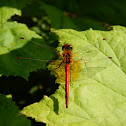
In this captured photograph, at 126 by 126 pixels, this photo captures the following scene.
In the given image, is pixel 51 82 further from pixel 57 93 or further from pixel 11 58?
pixel 57 93

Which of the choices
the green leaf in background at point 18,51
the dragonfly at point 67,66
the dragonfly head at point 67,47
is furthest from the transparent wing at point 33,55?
the dragonfly head at point 67,47

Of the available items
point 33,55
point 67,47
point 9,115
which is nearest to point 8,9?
point 33,55

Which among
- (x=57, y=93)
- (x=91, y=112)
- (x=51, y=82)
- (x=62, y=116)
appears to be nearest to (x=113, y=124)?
(x=91, y=112)

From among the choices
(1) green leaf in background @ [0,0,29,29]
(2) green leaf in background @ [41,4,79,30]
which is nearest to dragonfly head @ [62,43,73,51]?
(2) green leaf in background @ [41,4,79,30]

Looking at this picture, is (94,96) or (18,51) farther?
(18,51)

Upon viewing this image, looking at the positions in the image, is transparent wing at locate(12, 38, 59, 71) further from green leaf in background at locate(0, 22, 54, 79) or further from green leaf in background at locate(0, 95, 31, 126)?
green leaf in background at locate(0, 95, 31, 126)

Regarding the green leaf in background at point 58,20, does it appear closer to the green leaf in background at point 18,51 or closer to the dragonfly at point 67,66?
the green leaf in background at point 18,51

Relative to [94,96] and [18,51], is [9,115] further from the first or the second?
[94,96]
